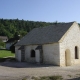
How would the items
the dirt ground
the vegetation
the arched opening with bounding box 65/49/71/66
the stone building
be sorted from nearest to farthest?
the dirt ground, the stone building, the arched opening with bounding box 65/49/71/66, the vegetation

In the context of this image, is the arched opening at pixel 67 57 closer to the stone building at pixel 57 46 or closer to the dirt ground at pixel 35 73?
the stone building at pixel 57 46

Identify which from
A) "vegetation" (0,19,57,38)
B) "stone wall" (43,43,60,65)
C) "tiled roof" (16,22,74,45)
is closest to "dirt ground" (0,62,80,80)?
"stone wall" (43,43,60,65)

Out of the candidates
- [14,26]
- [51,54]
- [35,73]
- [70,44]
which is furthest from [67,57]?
[14,26]

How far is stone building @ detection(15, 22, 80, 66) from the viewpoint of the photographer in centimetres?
3070

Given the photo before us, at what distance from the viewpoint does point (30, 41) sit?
3716cm

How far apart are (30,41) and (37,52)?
407cm

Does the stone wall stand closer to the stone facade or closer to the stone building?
the stone building

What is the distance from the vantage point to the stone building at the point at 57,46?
30.7 m

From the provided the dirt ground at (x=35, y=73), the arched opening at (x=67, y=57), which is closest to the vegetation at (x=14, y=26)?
the arched opening at (x=67, y=57)

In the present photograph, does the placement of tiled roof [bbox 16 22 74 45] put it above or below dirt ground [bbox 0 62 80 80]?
above

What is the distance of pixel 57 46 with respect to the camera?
101 feet

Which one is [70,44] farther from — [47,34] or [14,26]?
[14,26]

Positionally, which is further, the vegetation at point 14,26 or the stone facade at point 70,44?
the vegetation at point 14,26

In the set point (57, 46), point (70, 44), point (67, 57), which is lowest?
point (67, 57)
